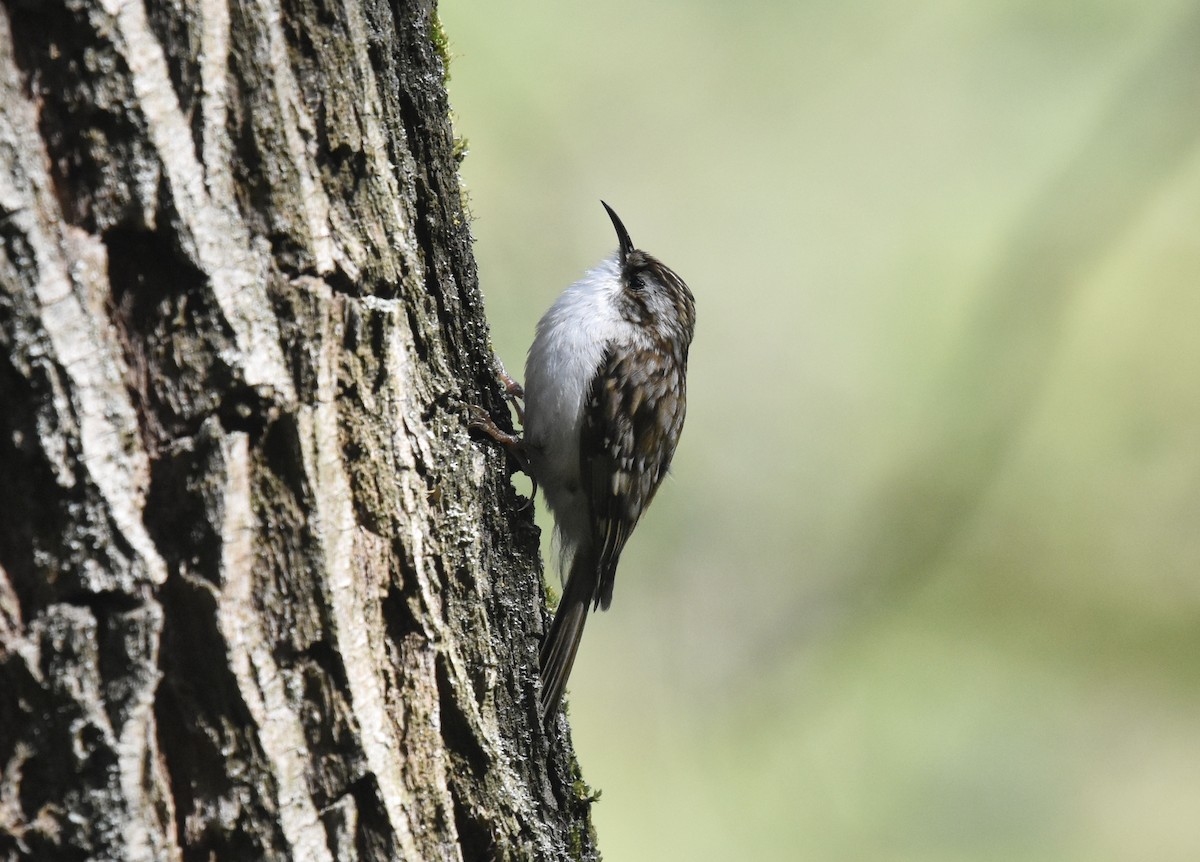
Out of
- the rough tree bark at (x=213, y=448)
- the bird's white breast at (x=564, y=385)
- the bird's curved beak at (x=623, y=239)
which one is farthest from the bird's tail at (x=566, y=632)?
the bird's curved beak at (x=623, y=239)

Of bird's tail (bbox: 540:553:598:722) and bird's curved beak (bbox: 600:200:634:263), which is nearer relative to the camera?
bird's tail (bbox: 540:553:598:722)

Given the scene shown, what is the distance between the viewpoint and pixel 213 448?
1433 mm

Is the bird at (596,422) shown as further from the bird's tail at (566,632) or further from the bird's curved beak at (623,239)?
the bird's curved beak at (623,239)

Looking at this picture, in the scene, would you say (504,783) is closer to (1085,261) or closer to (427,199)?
(427,199)

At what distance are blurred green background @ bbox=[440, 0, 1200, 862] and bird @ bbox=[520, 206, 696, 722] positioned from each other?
1370mm

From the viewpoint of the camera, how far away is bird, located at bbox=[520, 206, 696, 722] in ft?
10.7

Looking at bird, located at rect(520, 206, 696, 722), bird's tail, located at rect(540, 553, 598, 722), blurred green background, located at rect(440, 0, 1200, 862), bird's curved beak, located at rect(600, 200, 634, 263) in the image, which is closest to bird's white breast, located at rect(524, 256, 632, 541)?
bird, located at rect(520, 206, 696, 722)

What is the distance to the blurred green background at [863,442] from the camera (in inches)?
196

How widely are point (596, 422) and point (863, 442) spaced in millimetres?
2353

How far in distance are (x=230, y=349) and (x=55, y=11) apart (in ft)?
1.53

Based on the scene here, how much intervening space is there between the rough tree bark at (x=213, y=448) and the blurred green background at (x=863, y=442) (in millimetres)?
3322

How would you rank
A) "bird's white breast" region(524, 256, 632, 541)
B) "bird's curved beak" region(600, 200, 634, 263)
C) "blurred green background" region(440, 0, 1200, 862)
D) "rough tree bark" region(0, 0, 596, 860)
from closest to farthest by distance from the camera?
"rough tree bark" region(0, 0, 596, 860), "bird's white breast" region(524, 256, 632, 541), "bird's curved beak" region(600, 200, 634, 263), "blurred green background" region(440, 0, 1200, 862)

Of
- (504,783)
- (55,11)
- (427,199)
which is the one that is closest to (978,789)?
(504,783)

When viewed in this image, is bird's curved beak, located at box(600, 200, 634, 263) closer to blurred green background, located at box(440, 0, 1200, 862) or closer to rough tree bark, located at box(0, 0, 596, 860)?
blurred green background, located at box(440, 0, 1200, 862)
